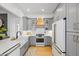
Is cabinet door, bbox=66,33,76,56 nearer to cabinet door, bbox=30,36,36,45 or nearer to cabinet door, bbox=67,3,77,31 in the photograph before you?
cabinet door, bbox=67,3,77,31

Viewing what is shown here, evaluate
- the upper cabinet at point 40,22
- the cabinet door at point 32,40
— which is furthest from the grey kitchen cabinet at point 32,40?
the upper cabinet at point 40,22

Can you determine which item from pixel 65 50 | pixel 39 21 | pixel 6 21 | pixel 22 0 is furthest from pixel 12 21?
pixel 22 0

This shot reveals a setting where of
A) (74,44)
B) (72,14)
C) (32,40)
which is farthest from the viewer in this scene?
(32,40)

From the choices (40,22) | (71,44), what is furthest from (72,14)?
(40,22)

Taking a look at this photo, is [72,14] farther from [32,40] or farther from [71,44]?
[32,40]

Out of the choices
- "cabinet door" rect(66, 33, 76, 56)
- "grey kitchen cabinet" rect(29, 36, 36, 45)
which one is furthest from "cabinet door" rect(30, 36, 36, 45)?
"cabinet door" rect(66, 33, 76, 56)

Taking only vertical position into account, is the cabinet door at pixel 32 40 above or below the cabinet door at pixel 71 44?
below

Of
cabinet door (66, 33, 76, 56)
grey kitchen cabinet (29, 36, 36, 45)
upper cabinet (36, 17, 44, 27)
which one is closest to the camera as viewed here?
cabinet door (66, 33, 76, 56)

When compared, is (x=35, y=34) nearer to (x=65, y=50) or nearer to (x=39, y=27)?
(x=39, y=27)

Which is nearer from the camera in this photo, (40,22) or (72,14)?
(72,14)

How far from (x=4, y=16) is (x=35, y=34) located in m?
3.22

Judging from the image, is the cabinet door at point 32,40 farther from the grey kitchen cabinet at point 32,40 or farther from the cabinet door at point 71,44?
the cabinet door at point 71,44

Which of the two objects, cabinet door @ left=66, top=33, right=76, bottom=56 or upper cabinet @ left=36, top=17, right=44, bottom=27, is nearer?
cabinet door @ left=66, top=33, right=76, bottom=56

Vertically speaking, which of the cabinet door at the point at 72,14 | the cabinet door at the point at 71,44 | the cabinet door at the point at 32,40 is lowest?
the cabinet door at the point at 32,40
